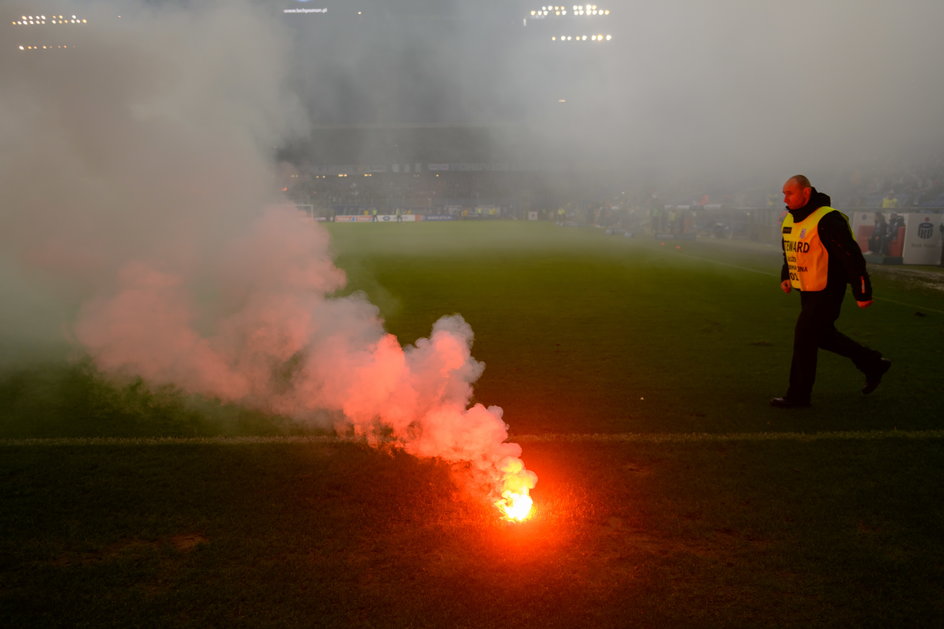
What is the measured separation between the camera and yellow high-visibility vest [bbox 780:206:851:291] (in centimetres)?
415

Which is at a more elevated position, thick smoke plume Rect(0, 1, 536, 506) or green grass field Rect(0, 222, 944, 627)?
thick smoke plume Rect(0, 1, 536, 506)

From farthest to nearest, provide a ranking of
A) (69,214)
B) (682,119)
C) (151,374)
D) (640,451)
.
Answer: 1. (682,119)
2. (151,374)
3. (69,214)
4. (640,451)

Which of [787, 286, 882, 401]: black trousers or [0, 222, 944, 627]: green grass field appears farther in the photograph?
[787, 286, 882, 401]: black trousers

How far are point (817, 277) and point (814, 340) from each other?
439mm

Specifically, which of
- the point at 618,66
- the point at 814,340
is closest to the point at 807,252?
the point at 814,340

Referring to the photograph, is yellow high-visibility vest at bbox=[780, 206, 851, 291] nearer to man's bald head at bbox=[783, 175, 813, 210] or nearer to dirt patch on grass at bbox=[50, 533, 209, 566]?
man's bald head at bbox=[783, 175, 813, 210]

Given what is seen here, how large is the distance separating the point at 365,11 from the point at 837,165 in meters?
21.4

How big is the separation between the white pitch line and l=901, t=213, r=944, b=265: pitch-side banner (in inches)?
551

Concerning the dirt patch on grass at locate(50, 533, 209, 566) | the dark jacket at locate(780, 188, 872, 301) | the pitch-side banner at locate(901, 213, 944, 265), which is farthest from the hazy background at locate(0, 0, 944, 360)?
the dark jacket at locate(780, 188, 872, 301)

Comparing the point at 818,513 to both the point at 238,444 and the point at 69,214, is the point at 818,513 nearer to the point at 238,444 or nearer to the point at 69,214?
the point at 238,444

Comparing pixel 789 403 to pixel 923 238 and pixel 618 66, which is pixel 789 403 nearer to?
pixel 618 66

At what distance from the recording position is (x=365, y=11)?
805cm

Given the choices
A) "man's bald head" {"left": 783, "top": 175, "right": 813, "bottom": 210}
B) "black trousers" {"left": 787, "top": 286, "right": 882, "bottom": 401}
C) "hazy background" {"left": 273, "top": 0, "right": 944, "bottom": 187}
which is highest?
"hazy background" {"left": 273, "top": 0, "right": 944, "bottom": 187}

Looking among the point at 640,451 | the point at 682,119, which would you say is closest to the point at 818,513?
the point at 640,451
